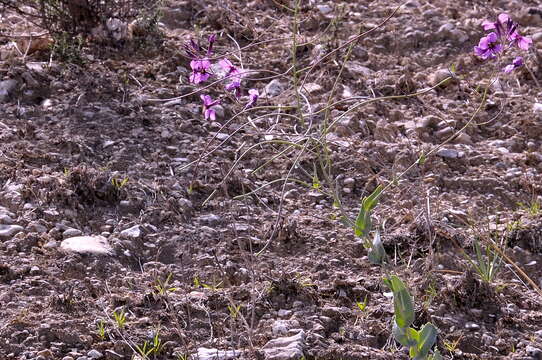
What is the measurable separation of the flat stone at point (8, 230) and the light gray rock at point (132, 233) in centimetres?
35

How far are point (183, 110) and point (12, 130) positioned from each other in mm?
739

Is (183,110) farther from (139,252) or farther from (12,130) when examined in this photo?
(139,252)

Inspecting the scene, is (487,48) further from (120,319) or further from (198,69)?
(120,319)

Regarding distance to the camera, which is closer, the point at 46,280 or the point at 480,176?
the point at 46,280

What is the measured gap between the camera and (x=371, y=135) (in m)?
3.69

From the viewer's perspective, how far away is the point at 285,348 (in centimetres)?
246

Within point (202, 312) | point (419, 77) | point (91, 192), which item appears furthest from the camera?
point (419, 77)

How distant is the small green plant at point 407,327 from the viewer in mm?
2102

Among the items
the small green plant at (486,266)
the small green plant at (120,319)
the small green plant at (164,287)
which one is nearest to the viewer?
the small green plant at (120,319)

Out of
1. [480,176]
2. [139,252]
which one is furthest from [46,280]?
[480,176]

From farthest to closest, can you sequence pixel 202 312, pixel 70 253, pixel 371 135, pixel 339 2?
1. pixel 339 2
2. pixel 371 135
3. pixel 70 253
4. pixel 202 312

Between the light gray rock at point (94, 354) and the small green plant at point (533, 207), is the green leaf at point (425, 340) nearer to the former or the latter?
the light gray rock at point (94, 354)

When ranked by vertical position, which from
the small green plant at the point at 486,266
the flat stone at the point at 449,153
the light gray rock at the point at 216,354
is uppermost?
the small green plant at the point at 486,266

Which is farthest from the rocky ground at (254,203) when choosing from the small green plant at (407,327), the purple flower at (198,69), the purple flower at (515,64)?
the purple flower at (515,64)
